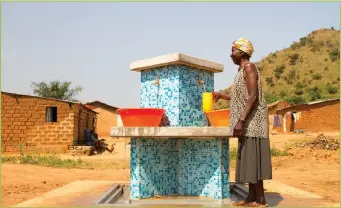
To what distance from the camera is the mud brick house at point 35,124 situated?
1936 cm

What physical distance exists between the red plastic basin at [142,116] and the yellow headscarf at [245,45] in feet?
4.35

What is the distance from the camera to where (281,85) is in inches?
2168

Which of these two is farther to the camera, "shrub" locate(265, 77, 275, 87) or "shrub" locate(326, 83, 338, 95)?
"shrub" locate(265, 77, 275, 87)

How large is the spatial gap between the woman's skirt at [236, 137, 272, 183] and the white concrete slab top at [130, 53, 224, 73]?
1.54 metres

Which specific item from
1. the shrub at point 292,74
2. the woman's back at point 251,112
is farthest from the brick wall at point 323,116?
the shrub at point 292,74

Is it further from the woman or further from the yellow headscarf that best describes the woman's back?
the yellow headscarf

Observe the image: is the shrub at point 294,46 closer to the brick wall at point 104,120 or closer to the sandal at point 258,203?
the brick wall at point 104,120

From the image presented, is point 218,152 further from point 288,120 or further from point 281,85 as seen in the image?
point 281,85

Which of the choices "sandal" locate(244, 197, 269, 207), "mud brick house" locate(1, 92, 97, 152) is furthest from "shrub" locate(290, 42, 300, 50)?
"sandal" locate(244, 197, 269, 207)

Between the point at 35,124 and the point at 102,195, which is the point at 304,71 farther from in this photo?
the point at 102,195

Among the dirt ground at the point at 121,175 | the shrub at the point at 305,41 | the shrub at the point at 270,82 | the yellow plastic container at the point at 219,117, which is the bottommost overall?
the dirt ground at the point at 121,175

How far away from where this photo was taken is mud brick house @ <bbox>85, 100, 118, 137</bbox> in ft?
110

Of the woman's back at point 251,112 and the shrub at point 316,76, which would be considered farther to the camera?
the shrub at point 316,76

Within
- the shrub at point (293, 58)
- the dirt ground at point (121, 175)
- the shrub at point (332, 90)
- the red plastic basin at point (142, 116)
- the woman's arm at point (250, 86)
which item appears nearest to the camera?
the woman's arm at point (250, 86)
